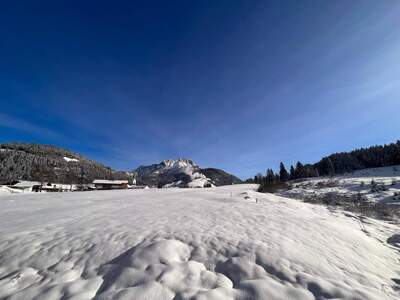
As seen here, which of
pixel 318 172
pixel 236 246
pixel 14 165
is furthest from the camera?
pixel 14 165

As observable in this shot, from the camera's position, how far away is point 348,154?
104 m

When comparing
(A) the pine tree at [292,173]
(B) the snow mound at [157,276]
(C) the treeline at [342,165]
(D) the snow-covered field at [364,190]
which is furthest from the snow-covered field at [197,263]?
(A) the pine tree at [292,173]

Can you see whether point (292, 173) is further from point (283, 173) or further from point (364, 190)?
point (364, 190)

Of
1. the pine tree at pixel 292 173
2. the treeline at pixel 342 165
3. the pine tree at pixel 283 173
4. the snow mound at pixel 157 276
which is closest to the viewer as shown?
the snow mound at pixel 157 276

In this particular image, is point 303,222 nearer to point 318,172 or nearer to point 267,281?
point 267,281

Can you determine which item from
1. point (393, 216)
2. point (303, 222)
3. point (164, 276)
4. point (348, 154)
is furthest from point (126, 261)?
point (348, 154)

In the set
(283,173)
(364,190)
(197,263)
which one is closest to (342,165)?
(283,173)

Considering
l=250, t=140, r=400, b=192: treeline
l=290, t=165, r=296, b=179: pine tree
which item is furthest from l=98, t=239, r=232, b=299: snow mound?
l=290, t=165, r=296, b=179: pine tree

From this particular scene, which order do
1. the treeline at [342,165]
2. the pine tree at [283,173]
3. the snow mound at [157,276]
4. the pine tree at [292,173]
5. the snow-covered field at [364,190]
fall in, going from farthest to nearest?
the pine tree at [292,173], the pine tree at [283,173], the treeline at [342,165], the snow-covered field at [364,190], the snow mound at [157,276]

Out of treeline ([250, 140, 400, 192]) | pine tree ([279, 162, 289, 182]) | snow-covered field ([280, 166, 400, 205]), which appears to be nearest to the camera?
snow-covered field ([280, 166, 400, 205])

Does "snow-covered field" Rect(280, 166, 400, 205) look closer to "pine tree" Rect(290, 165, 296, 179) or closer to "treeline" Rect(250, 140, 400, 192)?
"treeline" Rect(250, 140, 400, 192)

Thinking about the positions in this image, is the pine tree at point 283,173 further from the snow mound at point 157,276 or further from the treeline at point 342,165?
the snow mound at point 157,276

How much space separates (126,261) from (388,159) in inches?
4274

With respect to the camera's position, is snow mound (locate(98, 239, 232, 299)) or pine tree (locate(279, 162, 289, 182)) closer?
snow mound (locate(98, 239, 232, 299))
